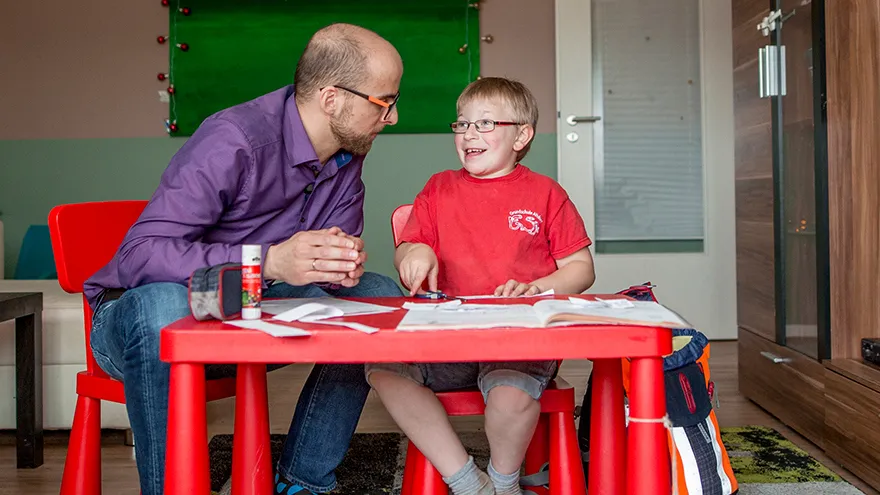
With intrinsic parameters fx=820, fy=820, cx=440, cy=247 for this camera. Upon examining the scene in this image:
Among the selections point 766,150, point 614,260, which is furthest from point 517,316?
point 614,260

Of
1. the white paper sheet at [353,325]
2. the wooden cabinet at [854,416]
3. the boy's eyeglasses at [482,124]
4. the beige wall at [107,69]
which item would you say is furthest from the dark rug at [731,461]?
the beige wall at [107,69]

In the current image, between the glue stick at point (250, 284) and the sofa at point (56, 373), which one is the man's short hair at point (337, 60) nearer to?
the glue stick at point (250, 284)

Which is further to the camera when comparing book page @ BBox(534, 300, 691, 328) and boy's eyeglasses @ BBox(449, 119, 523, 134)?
boy's eyeglasses @ BBox(449, 119, 523, 134)

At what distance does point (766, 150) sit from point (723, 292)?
1.72 metres

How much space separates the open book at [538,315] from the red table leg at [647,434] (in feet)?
0.20

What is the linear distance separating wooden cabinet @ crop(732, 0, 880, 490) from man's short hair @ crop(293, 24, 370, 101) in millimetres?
1254

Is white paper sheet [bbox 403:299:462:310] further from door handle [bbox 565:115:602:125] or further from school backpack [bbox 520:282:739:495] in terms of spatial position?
door handle [bbox 565:115:602:125]

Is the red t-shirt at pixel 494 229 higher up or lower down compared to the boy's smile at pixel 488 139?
lower down

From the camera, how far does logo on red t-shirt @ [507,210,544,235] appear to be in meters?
1.81

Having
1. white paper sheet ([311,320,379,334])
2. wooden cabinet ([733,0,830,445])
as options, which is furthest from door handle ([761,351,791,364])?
white paper sheet ([311,320,379,334])

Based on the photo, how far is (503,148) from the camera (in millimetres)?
1859

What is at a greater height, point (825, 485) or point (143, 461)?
point (143, 461)

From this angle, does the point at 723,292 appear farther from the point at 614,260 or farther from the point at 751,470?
the point at 751,470

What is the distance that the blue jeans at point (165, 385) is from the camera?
1290mm
